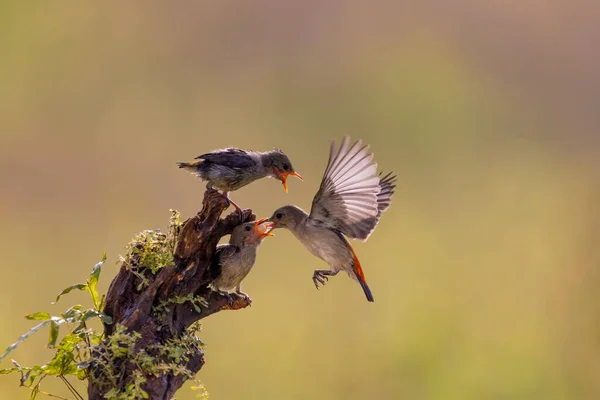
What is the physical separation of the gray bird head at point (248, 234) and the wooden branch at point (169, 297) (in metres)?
0.37

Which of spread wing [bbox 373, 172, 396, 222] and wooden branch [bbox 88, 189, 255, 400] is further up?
spread wing [bbox 373, 172, 396, 222]

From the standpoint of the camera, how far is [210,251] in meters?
4.19

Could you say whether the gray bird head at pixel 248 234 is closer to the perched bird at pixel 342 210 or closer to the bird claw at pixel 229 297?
the perched bird at pixel 342 210

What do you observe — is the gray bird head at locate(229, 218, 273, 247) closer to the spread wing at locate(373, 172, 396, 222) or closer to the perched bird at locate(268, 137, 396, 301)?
the perched bird at locate(268, 137, 396, 301)

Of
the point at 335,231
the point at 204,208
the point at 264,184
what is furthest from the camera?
the point at 264,184

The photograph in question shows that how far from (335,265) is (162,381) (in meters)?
1.57

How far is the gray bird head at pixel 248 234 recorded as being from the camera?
458 centimetres

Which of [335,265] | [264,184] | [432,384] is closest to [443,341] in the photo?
[432,384]

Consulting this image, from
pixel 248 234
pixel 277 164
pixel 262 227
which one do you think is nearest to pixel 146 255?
pixel 248 234

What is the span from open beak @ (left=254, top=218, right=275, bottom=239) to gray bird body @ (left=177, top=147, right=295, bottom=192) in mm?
312

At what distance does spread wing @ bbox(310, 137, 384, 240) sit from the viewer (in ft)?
14.2

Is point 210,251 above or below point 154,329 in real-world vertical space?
above

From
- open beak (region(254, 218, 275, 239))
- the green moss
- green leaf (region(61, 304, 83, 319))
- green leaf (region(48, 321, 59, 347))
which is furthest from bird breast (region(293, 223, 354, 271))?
green leaf (region(48, 321, 59, 347))

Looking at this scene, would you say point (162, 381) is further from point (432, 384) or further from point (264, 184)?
point (264, 184)
